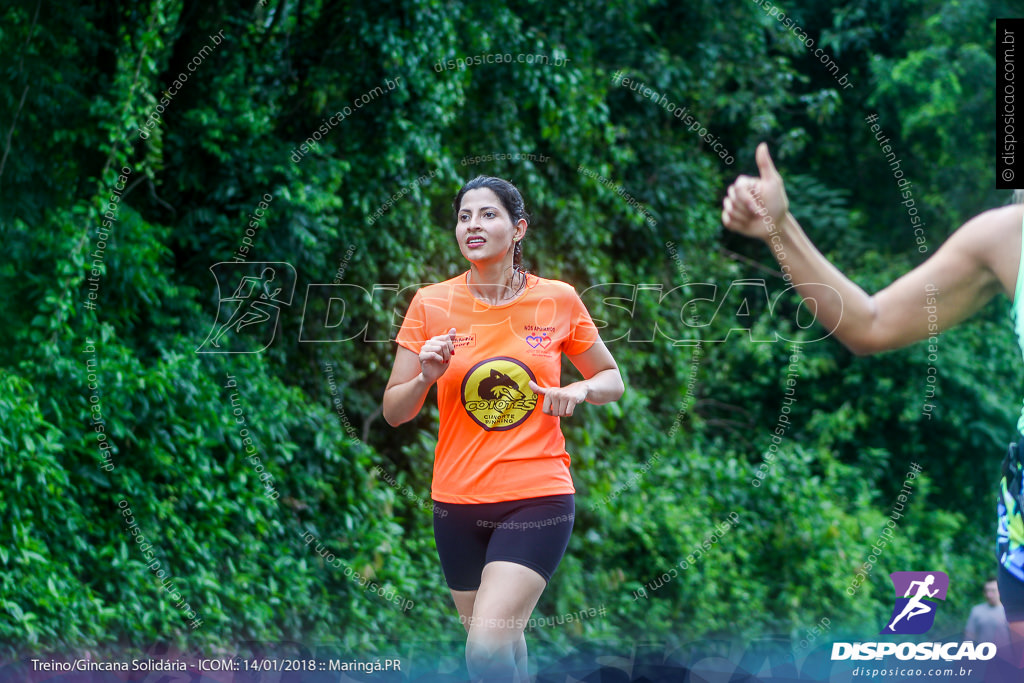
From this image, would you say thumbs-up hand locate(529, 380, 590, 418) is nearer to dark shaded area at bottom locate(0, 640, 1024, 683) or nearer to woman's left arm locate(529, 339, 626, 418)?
woman's left arm locate(529, 339, 626, 418)

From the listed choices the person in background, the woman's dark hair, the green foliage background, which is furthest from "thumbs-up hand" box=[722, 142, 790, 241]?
the person in background

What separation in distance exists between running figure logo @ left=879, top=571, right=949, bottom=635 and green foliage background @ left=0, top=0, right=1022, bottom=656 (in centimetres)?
257

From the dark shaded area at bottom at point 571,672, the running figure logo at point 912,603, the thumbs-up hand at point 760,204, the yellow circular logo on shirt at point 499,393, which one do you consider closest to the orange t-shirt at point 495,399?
the yellow circular logo on shirt at point 499,393

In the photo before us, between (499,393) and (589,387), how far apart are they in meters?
0.26

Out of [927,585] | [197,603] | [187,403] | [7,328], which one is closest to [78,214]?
[7,328]

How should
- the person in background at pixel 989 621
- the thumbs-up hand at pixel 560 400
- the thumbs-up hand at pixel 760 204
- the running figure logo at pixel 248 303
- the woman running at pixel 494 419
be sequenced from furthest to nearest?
the person in background at pixel 989 621
the running figure logo at pixel 248 303
the woman running at pixel 494 419
the thumbs-up hand at pixel 560 400
the thumbs-up hand at pixel 760 204

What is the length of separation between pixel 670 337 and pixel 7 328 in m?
4.85

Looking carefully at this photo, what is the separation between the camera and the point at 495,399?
271 cm

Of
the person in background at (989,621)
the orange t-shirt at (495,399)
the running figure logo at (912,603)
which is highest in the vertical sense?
the orange t-shirt at (495,399)

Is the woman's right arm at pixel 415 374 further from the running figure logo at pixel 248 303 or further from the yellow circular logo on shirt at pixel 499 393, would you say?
the running figure logo at pixel 248 303

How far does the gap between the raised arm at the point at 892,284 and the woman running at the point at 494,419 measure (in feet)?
3.24

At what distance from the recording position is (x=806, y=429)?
8.61 metres

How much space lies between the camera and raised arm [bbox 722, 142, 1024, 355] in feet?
5.41

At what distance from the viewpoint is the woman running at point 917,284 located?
1651 mm
